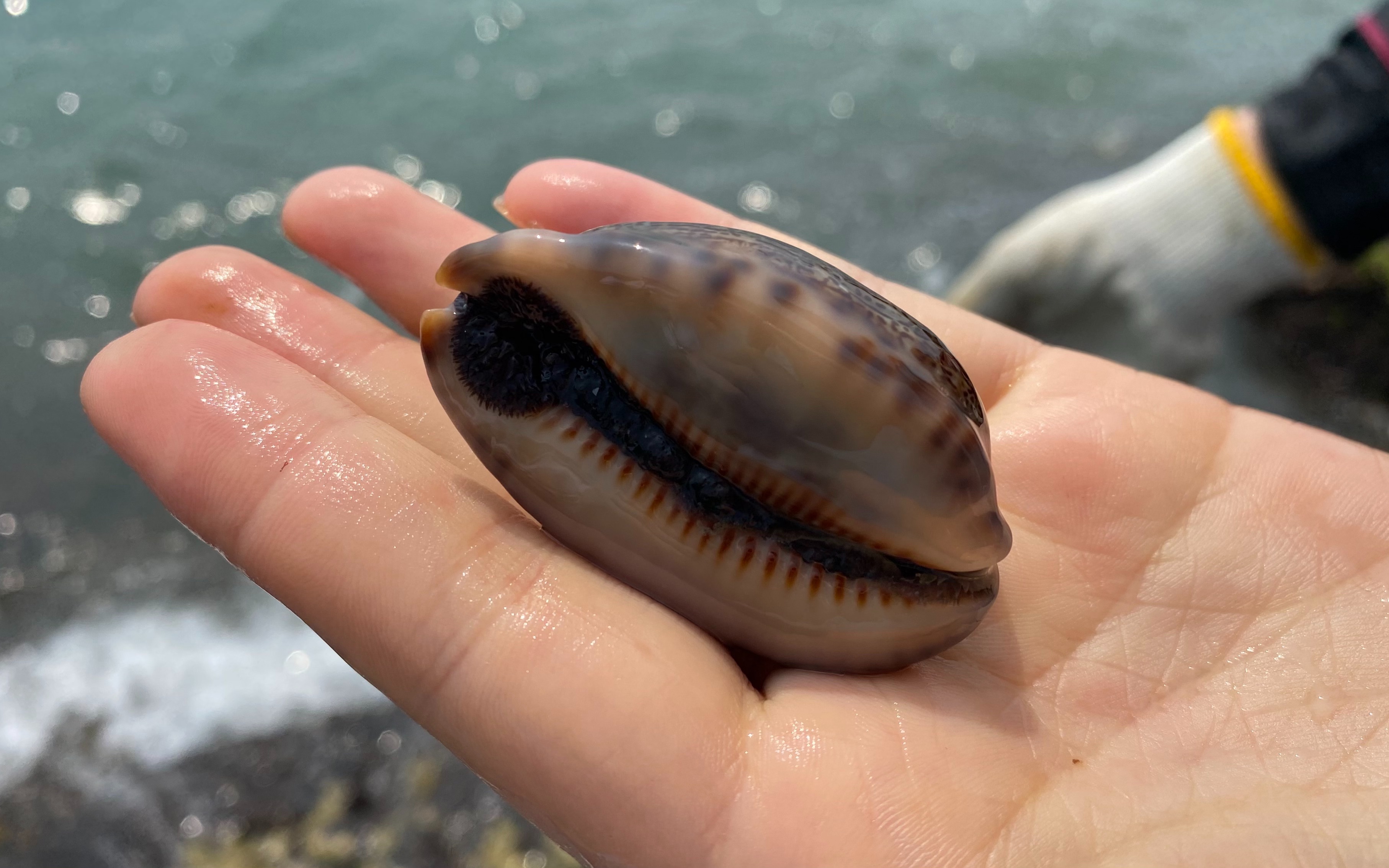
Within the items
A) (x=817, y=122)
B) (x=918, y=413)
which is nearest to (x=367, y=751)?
(x=918, y=413)

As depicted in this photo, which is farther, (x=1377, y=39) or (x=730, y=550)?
(x=1377, y=39)

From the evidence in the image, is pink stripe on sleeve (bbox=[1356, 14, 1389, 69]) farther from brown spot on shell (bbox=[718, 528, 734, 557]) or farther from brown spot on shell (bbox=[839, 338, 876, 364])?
brown spot on shell (bbox=[718, 528, 734, 557])

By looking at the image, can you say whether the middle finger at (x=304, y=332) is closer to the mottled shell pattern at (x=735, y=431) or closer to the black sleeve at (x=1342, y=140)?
the mottled shell pattern at (x=735, y=431)

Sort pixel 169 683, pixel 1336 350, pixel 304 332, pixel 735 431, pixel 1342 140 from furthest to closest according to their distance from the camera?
pixel 1336 350
pixel 1342 140
pixel 169 683
pixel 304 332
pixel 735 431

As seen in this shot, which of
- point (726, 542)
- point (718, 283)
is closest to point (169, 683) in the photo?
point (726, 542)

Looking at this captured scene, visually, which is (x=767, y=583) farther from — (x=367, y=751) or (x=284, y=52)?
(x=284, y=52)

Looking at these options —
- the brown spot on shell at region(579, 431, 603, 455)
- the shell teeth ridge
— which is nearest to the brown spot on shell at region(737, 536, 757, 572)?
the shell teeth ridge

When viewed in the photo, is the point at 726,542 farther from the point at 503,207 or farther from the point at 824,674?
A: the point at 503,207

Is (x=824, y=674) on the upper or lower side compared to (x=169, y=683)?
upper
